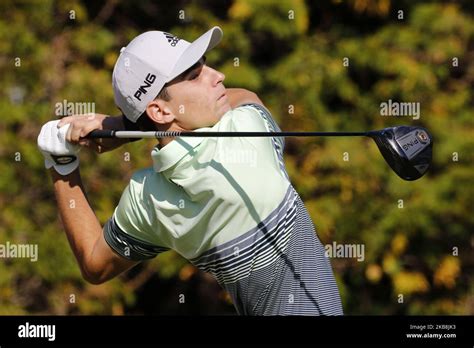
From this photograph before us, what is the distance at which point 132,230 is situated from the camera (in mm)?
2359

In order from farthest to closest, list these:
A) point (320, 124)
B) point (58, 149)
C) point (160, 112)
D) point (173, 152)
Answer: point (320, 124) < point (58, 149) < point (160, 112) < point (173, 152)

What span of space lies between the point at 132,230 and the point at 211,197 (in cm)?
23

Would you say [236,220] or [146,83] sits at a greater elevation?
[146,83]

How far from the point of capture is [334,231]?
452cm

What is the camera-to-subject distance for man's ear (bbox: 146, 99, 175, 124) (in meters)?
2.32

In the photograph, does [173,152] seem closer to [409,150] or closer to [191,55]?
[191,55]

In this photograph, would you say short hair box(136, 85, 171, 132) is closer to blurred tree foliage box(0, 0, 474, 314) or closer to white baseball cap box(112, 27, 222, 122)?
white baseball cap box(112, 27, 222, 122)

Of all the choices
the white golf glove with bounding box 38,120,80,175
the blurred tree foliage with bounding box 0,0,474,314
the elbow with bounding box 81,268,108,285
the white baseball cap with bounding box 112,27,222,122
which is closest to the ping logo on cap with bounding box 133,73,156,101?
the white baseball cap with bounding box 112,27,222,122

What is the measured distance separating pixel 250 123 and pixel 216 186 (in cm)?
18

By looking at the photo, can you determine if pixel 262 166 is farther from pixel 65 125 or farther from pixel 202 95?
pixel 65 125

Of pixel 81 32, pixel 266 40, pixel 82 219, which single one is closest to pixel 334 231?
pixel 266 40

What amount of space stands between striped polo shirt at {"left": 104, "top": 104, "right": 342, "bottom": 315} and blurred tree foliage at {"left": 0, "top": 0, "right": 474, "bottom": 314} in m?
2.14

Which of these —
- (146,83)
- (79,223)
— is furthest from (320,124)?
(146,83)

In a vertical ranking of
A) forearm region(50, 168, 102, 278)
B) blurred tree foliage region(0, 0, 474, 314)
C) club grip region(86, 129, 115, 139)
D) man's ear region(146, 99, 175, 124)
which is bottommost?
blurred tree foliage region(0, 0, 474, 314)
